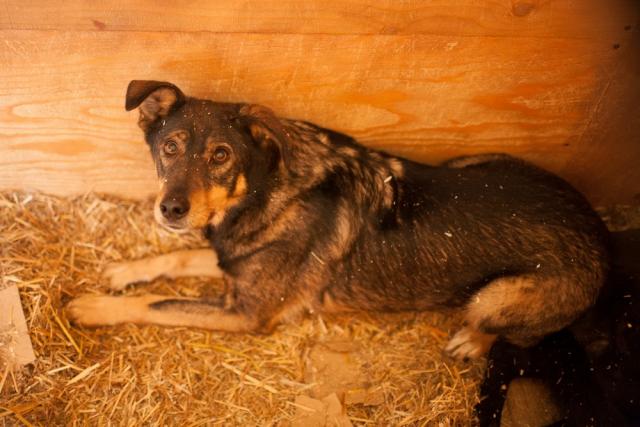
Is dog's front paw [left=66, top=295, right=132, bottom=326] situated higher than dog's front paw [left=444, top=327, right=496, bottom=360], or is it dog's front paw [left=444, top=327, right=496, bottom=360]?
dog's front paw [left=444, top=327, right=496, bottom=360]

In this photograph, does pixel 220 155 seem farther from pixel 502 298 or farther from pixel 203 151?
pixel 502 298

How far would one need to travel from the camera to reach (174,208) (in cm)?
292

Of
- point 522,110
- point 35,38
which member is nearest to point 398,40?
point 522,110

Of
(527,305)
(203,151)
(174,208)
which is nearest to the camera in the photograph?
(174,208)

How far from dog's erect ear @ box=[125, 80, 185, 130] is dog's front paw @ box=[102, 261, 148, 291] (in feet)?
4.01

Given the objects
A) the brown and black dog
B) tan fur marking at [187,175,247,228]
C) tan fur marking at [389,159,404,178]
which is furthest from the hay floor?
tan fur marking at [389,159,404,178]

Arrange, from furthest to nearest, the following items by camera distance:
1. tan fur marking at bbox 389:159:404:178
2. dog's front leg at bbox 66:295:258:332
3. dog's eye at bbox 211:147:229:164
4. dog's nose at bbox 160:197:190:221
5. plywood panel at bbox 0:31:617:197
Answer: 1. dog's front leg at bbox 66:295:258:332
2. tan fur marking at bbox 389:159:404:178
3. plywood panel at bbox 0:31:617:197
4. dog's eye at bbox 211:147:229:164
5. dog's nose at bbox 160:197:190:221

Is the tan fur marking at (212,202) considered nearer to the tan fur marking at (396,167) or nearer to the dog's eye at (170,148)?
the dog's eye at (170,148)

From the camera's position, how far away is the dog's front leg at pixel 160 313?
3674mm

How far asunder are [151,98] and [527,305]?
2.75 meters

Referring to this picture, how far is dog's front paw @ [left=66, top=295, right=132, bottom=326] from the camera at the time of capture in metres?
3.68

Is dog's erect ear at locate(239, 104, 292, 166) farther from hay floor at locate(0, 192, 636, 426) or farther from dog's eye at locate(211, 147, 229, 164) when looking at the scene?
hay floor at locate(0, 192, 636, 426)

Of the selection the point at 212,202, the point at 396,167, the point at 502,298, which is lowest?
the point at 502,298

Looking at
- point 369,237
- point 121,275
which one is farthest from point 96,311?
point 369,237
